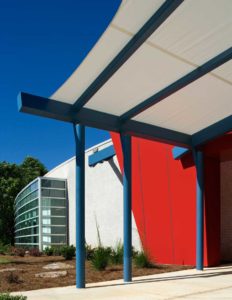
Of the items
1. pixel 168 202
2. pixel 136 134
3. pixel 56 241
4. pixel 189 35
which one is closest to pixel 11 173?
pixel 56 241

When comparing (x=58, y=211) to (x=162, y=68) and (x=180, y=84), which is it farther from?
(x=162, y=68)

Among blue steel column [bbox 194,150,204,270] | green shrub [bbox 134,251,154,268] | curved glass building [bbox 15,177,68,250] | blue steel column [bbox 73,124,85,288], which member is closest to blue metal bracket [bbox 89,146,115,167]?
curved glass building [bbox 15,177,68,250]

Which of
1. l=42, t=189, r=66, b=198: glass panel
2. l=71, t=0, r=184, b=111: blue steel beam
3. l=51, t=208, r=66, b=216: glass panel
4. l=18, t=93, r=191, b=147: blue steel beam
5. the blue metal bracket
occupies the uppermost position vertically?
l=71, t=0, r=184, b=111: blue steel beam

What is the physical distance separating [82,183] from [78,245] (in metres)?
1.45

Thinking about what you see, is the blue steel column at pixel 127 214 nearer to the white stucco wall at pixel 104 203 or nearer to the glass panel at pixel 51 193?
the white stucco wall at pixel 104 203

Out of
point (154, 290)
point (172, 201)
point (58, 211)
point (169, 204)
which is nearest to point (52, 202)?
point (58, 211)

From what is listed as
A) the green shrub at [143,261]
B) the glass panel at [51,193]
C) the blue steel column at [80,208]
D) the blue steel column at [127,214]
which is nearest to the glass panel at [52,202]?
the glass panel at [51,193]

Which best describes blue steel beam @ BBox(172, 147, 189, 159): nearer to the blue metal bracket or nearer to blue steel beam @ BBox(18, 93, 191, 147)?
blue steel beam @ BBox(18, 93, 191, 147)

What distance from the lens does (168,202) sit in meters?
14.7

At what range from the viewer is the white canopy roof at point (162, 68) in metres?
7.08

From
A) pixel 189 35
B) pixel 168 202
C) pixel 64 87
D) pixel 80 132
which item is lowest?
pixel 168 202

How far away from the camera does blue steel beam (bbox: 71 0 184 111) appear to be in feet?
22.5

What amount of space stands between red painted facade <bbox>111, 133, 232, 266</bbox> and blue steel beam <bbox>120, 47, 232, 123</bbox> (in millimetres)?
3690

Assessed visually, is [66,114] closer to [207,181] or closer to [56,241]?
[207,181]
